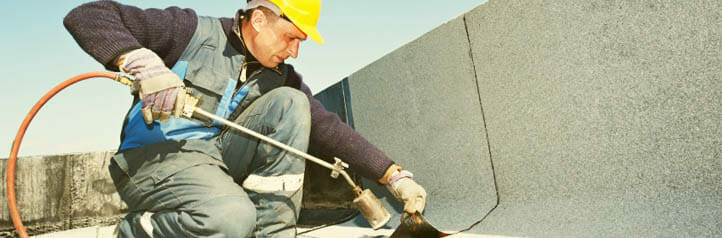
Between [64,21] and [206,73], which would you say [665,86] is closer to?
[206,73]

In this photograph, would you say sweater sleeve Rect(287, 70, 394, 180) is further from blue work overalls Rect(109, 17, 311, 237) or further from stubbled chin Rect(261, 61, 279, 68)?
blue work overalls Rect(109, 17, 311, 237)

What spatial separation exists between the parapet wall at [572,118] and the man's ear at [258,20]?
0.98 metres

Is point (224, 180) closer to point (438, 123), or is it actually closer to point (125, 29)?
point (125, 29)

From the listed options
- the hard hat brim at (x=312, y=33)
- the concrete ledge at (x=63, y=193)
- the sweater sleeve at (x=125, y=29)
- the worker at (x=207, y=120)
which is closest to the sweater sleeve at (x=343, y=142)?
the worker at (x=207, y=120)

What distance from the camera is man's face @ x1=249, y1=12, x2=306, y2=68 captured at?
1.41 m

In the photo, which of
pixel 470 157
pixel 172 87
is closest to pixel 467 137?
pixel 470 157

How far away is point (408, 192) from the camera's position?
1521 millimetres

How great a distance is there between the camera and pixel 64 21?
1.13 meters

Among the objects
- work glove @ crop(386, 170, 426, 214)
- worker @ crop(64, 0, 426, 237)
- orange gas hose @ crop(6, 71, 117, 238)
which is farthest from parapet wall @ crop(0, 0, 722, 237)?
orange gas hose @ crop(6, 71, 117, 238)

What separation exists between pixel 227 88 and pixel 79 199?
79.2 inches

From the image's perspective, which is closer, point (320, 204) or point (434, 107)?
point (434, 107)

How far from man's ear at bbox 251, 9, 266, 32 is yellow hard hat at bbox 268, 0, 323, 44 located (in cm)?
7

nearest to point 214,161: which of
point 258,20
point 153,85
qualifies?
point 153,85

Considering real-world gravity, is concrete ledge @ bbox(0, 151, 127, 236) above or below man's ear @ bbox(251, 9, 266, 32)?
below
